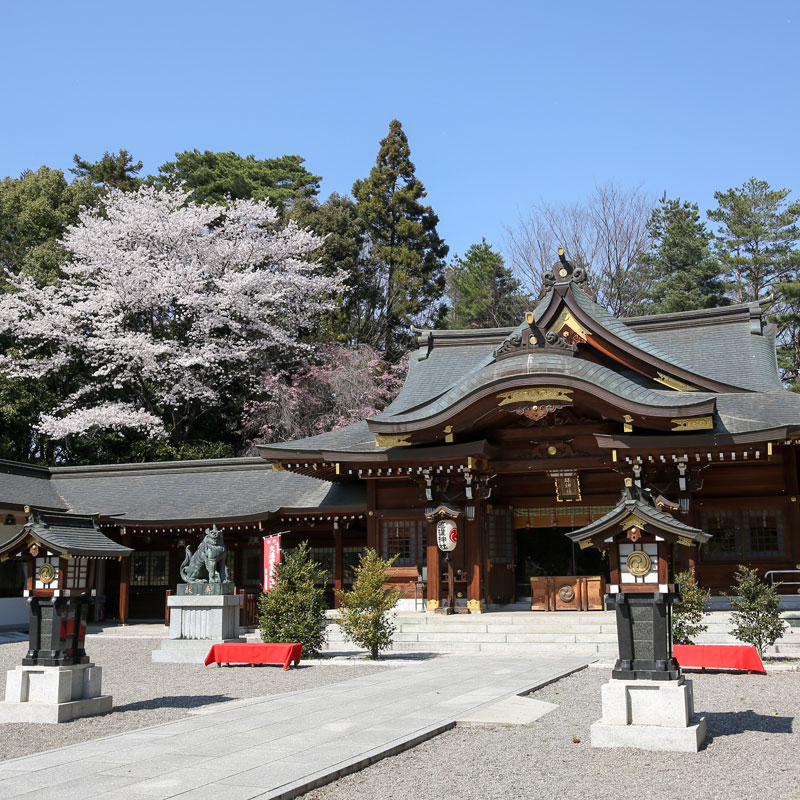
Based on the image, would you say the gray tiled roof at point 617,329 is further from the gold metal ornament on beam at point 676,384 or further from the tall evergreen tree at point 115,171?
the tall evergreen tree at point 115,171

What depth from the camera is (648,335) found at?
92.3 feet

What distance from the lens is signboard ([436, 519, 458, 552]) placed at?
21891 millimetres

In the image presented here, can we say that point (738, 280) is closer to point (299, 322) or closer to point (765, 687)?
point (299, 322)

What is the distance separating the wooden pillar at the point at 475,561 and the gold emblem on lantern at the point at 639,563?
12.9m

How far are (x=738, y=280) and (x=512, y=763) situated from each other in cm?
4359

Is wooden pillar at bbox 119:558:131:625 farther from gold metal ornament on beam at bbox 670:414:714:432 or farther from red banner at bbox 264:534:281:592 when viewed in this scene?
gold metal ornament on beam at bbox 670:414:714:432

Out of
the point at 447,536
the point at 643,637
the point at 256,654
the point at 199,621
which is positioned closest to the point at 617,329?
the point at 447,536

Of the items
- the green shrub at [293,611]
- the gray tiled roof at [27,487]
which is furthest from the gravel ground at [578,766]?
the gray tiled roof at [27,487]

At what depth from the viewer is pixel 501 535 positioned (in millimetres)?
23516

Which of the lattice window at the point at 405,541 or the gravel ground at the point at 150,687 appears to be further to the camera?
the lattice window at the point at 405,541

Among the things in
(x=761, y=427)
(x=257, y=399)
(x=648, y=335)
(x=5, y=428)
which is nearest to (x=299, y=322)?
(x=257, y=399)

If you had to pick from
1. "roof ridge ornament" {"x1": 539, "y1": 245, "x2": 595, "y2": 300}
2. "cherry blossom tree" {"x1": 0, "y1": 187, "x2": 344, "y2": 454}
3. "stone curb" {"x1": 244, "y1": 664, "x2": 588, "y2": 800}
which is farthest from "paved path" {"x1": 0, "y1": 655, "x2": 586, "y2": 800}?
"cherry blossom tree" {"x1": 0, "y1": 187, "x2": 344, "y2": 454}

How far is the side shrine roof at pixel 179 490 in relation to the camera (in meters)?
25.0

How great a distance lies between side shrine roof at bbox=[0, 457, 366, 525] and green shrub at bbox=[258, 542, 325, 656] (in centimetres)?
730
